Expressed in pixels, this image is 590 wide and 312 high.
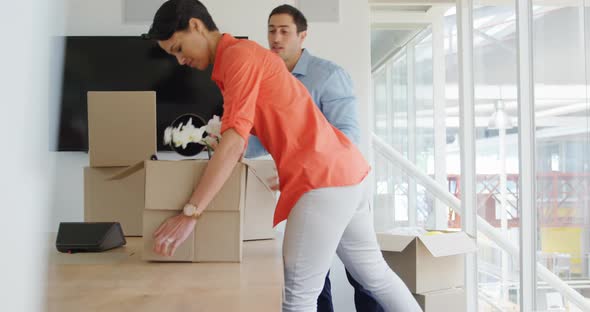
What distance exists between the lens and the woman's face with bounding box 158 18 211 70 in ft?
4.68

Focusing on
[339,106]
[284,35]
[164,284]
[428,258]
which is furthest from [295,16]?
[164,284]

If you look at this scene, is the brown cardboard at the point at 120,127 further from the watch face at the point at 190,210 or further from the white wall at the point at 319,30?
the white wall at the point at 319,30

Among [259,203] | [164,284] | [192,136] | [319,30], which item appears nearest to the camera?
[164,284]

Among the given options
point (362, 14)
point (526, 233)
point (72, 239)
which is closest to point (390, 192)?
point (362, 14)

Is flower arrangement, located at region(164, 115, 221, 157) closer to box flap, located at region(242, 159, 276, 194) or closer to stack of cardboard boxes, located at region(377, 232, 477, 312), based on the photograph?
box flap, located at region(242, 159, 276, 194)

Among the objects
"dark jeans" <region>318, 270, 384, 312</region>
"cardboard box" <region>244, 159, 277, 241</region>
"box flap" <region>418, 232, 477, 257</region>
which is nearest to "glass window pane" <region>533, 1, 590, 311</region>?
"box flap" <region>418, 232, 477, 257</region>

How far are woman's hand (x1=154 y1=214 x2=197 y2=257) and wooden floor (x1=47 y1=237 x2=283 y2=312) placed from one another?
4 centimetres

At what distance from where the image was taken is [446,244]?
2.85 meters

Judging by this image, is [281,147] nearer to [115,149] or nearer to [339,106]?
[115,149]

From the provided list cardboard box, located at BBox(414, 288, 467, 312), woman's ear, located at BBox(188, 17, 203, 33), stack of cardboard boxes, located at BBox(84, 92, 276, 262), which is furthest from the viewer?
cardboard box, located at BBox(414, 288, 467, 312)

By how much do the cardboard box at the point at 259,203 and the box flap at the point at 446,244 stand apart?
3.55ft

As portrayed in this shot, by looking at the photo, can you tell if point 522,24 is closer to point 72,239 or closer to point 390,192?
point 72,239

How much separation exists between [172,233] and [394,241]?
5.74 ft

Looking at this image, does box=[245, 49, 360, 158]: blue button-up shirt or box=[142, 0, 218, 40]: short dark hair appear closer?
box=[142, 0, 218, 40]: short dark hair
